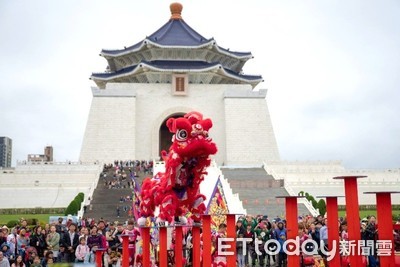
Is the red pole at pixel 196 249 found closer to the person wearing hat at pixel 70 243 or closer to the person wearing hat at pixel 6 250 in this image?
the person wearing hat at pixel 70 243

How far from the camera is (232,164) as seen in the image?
1205 inches

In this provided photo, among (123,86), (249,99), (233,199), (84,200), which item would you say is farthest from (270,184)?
(123,86)

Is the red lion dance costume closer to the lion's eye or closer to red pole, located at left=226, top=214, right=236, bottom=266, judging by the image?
the lion's eye

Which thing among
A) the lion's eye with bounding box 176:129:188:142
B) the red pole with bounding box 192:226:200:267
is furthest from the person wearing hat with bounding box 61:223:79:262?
the red pole with bounding box 192:226:200:267

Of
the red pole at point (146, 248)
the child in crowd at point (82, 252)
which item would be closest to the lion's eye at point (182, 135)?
the red pole at point (146, 248)

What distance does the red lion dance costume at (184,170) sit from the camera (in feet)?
25.8

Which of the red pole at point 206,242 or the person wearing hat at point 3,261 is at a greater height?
the red pole at point 206,242

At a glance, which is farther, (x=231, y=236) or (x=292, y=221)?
(x=231, y=236)

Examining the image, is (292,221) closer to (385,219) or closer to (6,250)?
(385,219)

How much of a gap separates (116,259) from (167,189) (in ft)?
6.28

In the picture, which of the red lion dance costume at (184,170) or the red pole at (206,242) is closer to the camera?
the red pole at (206,242)

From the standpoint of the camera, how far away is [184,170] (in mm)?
8031

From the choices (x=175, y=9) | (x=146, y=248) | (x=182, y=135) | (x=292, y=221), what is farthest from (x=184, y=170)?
(x=175, y=9)

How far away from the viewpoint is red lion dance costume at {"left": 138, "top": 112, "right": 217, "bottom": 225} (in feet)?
25.8
